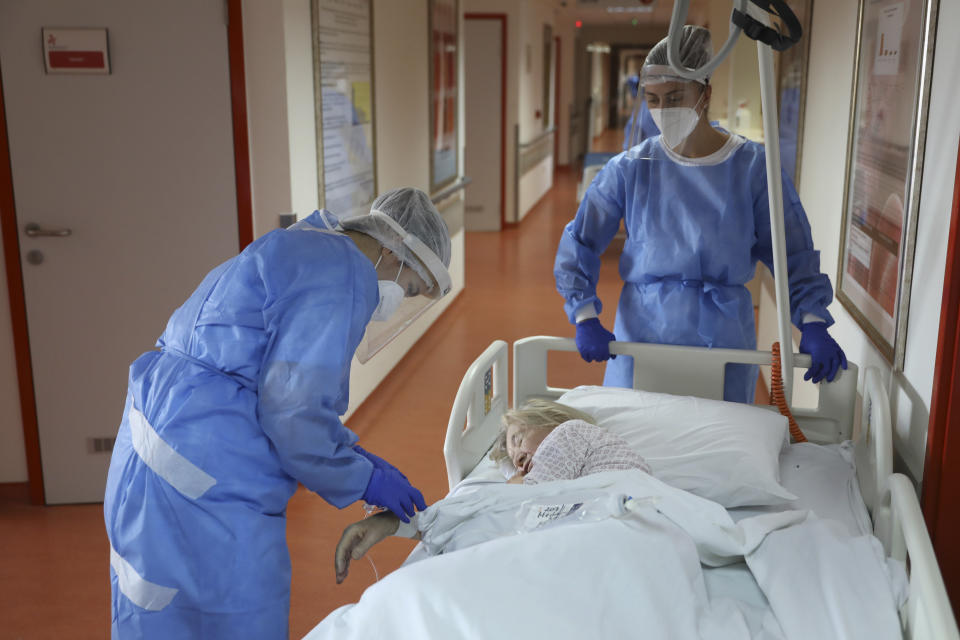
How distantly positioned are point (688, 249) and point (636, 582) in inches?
43.0

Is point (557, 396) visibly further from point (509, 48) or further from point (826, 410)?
point (509, 48)

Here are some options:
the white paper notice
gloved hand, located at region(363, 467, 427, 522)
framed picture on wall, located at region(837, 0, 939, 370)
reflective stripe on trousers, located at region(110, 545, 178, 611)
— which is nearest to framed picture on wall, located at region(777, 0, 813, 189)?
framed picture on wall, located at region(837, 0, 939, 370)

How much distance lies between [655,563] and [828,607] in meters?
0.29

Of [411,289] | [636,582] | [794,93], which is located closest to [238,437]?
[411,289]

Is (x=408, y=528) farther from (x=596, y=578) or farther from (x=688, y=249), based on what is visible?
(x=688, y=249)

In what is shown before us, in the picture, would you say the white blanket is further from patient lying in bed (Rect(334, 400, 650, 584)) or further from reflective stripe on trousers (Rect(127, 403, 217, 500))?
reflective stripe on trousers (Rect(127, 403, 217, 500))

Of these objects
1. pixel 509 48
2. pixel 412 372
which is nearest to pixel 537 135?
pixel 509 48

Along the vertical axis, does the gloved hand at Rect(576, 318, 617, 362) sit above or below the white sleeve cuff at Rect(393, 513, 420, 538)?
above

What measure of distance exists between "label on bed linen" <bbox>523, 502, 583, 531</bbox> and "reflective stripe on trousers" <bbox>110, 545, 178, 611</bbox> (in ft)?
2.17

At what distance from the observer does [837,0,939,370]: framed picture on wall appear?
6.19ft

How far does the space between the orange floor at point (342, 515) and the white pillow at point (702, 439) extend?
1003 millimetres

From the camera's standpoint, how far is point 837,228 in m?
2.79

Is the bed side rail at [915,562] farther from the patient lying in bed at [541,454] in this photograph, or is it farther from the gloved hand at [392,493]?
the gloved hand at [392,493]

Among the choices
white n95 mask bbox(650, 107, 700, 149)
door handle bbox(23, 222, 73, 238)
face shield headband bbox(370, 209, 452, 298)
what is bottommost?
door handle bbox(23, 222, 73, 238)
